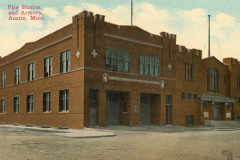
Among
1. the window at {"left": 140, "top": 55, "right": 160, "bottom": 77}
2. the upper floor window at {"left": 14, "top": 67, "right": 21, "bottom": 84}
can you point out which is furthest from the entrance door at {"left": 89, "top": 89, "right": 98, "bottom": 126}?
the upper floor window at {"left": 14, "top": 67, "right": 21, "bottom": 84}

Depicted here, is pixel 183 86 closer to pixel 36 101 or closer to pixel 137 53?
pixel 137 53

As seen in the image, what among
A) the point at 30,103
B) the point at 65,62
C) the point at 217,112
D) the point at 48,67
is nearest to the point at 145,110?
the point at 65,62

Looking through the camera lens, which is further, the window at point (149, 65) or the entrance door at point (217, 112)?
the entrance door at point (217, 112)

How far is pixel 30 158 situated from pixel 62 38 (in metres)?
22.9

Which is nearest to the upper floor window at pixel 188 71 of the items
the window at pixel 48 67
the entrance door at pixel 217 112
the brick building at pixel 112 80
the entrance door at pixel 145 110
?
the brick building at pixel 112 80

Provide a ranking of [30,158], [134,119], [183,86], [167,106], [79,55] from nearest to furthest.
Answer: [30,158], [79,55], [134,119], [167,106], [183,86]

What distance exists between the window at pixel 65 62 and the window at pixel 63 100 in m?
2.19

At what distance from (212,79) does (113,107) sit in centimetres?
1854

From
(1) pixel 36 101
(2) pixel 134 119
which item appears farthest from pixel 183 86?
(1) pixel 36 101

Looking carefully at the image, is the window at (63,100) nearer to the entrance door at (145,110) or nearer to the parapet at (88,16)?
the parapet at (88,16)

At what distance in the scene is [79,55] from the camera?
2934 centimetres

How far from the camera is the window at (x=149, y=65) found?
111 ft

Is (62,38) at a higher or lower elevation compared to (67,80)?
higher

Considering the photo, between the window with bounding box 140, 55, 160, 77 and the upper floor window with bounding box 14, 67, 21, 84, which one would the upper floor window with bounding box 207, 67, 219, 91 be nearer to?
the window with bounding box 140, 55, 160, 77
